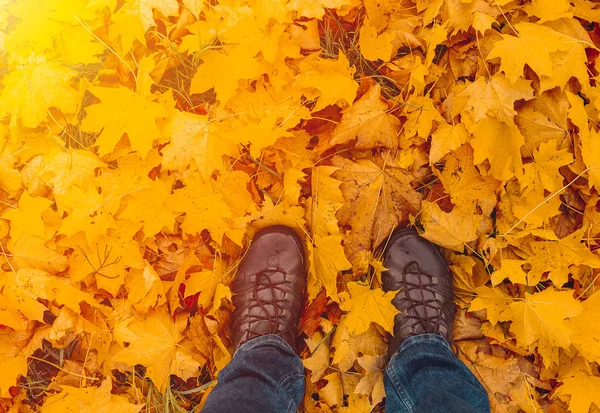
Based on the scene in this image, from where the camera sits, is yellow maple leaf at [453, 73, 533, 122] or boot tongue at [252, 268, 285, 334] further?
boot tongue at [252, 268, 285, 334]

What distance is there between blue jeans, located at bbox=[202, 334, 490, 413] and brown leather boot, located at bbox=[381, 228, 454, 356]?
0.05 meters

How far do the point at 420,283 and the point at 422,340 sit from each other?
166 mm

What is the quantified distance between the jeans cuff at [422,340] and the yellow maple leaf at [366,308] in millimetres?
108

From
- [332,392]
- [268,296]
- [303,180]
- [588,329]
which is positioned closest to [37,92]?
[303,180]

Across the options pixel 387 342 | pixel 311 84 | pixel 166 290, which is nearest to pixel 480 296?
pixel 387 342

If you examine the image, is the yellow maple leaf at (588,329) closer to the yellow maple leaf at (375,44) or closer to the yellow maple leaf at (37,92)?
the yellow maple leaf at (375,44)

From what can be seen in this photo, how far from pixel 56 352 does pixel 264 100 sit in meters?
1.01

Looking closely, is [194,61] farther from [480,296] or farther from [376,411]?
[376,411]

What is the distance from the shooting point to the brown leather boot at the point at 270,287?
1341mm

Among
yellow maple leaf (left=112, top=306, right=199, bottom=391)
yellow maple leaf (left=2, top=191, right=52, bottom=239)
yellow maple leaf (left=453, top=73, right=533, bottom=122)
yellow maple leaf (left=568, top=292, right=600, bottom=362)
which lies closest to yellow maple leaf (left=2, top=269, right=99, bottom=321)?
yellow maple leaf (left=2, top=191, right=52, bottom=239)

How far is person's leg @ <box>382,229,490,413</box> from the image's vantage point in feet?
3.60

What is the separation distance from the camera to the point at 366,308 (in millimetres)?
1209

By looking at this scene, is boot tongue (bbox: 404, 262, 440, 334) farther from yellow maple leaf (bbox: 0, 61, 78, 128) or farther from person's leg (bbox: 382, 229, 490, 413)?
yellow maple leaf (bbox: 0, 61, 78, 128)

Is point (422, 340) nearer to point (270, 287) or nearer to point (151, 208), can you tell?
point (270, 287)
